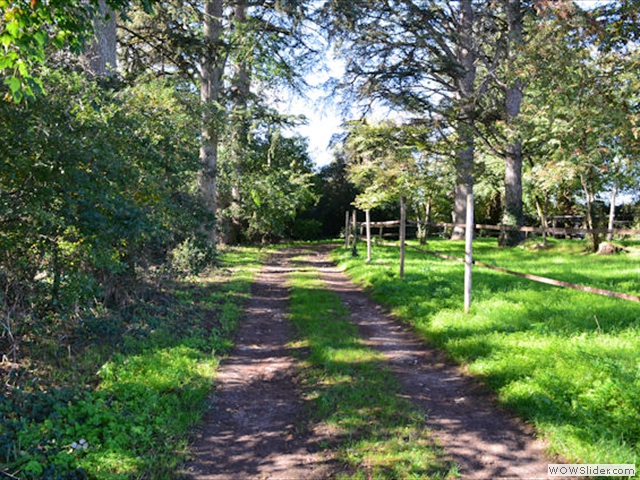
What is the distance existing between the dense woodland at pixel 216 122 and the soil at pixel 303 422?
6.76 ft

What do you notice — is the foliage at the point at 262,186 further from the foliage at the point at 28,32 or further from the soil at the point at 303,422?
the foliage at the point at 28,32

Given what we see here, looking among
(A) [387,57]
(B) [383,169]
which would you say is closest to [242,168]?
(B) [383,169]

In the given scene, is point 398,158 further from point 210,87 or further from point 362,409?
point 362,409

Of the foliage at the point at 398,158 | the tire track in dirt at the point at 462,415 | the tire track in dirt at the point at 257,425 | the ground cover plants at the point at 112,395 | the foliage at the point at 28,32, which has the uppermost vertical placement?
the foliage at the point at 398,158

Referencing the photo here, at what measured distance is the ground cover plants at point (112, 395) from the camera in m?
3.35

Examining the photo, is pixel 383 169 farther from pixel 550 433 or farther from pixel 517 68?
pixel 550 433

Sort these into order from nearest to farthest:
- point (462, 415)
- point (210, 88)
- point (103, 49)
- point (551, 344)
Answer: point (462, 415) < point (551, 344) < point (103, 49) < point (210, 88)

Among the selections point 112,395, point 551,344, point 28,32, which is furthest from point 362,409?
point 28,32

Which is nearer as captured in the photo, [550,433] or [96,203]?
[550,433]

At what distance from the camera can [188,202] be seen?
8789 millimetres

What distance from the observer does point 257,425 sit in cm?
420

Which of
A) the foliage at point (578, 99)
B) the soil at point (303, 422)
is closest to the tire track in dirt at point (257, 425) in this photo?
the soil at point (303, 422)

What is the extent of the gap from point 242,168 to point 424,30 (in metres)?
9.45

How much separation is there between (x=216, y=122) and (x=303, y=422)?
30.6 feet
